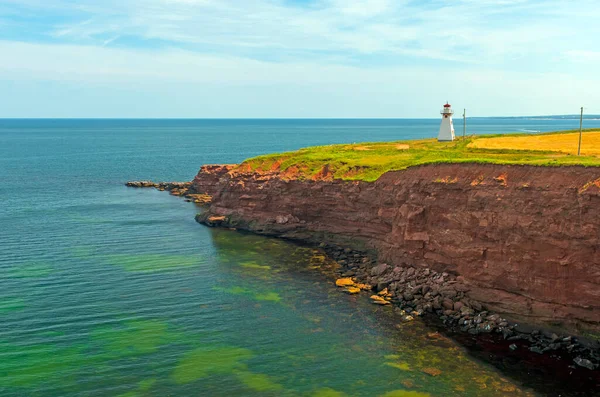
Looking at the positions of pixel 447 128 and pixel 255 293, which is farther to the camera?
pixel 447 128

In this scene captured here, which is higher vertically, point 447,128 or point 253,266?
point 447,128

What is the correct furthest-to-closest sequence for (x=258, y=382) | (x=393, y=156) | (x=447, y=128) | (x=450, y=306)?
(x=447, y=128) → (x=393, y=156) → (x=450, y=306) → (x=258, y=382)

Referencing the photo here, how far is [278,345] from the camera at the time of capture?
3309 centimetres

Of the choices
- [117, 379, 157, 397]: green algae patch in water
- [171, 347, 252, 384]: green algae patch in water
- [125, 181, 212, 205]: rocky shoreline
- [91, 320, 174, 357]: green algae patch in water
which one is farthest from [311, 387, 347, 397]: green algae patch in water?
[125, 181, 212, 205]: rocky shoreline

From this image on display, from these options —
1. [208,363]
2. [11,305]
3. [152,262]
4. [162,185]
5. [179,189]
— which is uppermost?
[162,185]

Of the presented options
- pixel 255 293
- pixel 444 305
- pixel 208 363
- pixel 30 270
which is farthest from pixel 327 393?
pixel 30 270

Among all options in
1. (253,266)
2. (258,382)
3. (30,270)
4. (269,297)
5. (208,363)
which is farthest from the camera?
(253,266)

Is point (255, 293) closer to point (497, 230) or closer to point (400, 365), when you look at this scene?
point (400, 365)

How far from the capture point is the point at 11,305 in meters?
38.4

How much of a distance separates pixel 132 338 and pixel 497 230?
27.5 metres

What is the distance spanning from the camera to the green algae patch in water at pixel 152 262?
48156 millimetres

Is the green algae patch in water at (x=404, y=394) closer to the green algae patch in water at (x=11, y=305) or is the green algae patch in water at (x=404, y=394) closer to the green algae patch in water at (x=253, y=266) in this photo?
the green algae patch in water at (x=253, y=266)

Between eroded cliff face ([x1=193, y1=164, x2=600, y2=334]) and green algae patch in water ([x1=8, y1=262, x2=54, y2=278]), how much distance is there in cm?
2860

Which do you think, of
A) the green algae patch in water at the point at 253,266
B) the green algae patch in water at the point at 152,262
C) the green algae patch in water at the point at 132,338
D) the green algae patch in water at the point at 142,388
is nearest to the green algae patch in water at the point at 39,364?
the green algae patch in water at the point at 132,338
